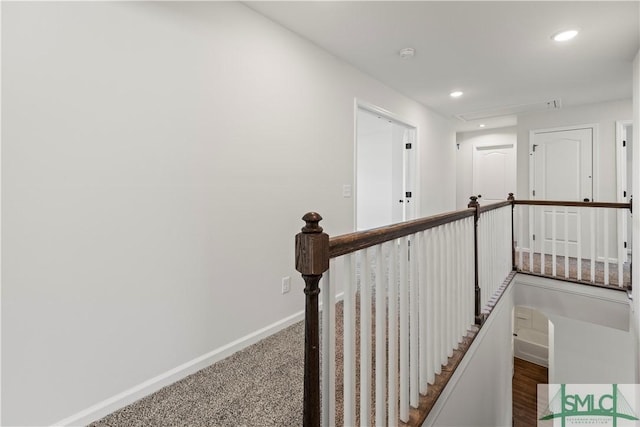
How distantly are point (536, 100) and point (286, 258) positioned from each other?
4.17 meters

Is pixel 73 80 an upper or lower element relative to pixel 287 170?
upper

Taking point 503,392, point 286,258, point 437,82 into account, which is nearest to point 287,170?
point 286,258

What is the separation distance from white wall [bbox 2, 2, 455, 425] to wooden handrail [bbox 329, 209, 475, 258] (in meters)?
1.15

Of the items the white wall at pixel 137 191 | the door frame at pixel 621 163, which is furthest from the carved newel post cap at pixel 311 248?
the door frame at pixel 621 163

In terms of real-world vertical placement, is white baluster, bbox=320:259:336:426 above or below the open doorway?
below

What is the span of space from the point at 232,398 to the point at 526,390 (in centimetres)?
625

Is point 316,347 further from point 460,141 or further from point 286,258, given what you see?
point 460,141

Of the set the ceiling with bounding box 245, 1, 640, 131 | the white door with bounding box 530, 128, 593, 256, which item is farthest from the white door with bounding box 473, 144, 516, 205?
the ceiling with bounding box 245, 1, 640, 131

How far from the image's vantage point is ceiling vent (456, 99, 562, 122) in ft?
14.6

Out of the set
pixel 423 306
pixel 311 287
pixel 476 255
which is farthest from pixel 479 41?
pixel 311 287

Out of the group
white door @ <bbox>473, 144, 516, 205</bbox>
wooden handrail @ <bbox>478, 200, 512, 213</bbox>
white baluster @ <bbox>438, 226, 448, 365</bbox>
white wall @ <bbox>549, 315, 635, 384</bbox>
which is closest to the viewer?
white baluster @ <bbox>438, 226, 448, 365</bbox>

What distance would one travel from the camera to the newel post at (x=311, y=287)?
0.91 meters

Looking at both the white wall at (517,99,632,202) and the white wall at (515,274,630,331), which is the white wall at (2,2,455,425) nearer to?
the white wall at (515,274,630,331)

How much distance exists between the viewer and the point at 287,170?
95.2 inches
